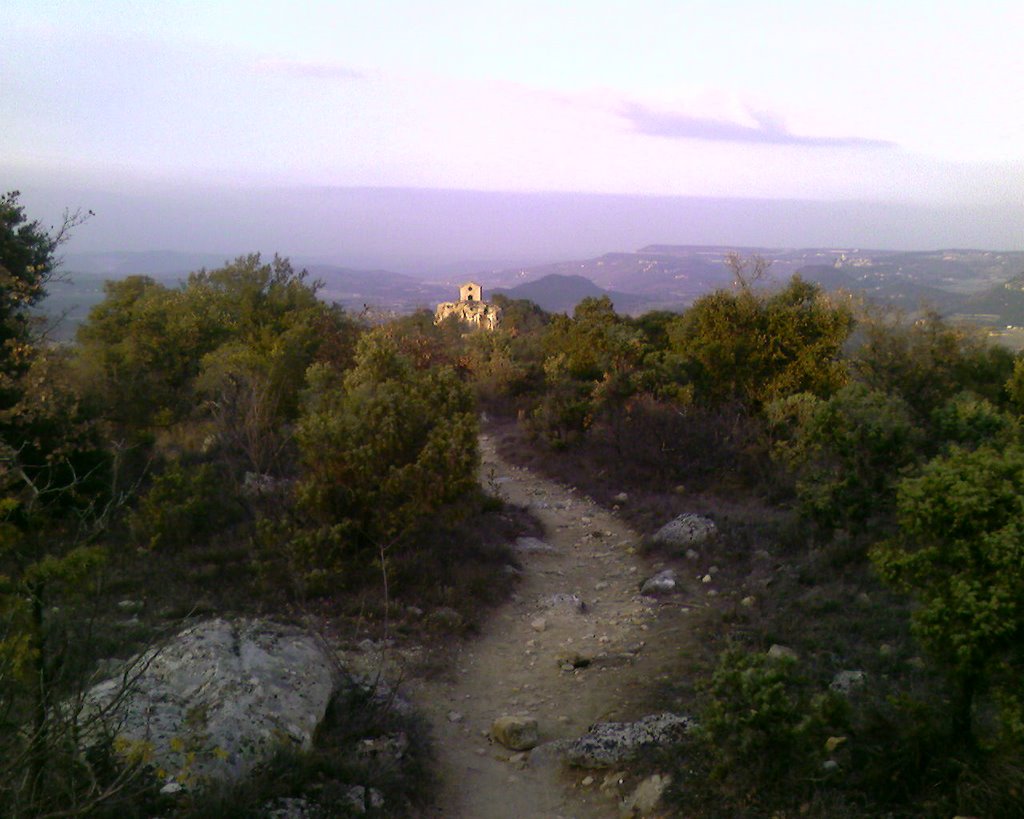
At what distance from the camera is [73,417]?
34.8 feet

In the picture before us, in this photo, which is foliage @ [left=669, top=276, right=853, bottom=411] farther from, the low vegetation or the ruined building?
the ruined building

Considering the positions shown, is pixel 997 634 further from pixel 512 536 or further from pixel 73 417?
pixel 73 417

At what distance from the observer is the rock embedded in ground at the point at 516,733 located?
19.9 feet

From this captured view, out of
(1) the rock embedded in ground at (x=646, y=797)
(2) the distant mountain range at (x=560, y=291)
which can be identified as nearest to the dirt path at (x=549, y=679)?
(1) the rock embedded in ground at (x=646, y=797)

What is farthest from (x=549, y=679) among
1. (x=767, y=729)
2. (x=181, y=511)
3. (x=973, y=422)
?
(x=973, y=422)

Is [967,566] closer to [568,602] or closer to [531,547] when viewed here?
[568,602]

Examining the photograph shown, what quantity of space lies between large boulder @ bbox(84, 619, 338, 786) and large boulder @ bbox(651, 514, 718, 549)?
572cm

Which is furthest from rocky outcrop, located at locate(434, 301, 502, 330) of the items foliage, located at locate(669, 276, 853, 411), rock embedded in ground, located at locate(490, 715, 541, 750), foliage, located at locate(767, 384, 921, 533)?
rock embedded in ground, located at locate(490, 715, 541, 750)

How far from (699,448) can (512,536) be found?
4649mm

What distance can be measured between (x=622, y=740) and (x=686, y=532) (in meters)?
Answer: 5.26

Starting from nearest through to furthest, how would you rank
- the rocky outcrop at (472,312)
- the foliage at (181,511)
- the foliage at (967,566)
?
1. the foliage at (967,566)
2. the foliage at (181,511)
3. the rocky outcrop at (472,312)

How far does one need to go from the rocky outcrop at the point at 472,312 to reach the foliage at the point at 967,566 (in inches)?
1359

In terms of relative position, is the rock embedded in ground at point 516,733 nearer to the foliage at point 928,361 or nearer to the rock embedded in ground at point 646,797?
the rock embedded in ground at point 646,797

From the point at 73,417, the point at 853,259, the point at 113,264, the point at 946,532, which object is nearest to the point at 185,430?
the point at 73,417
